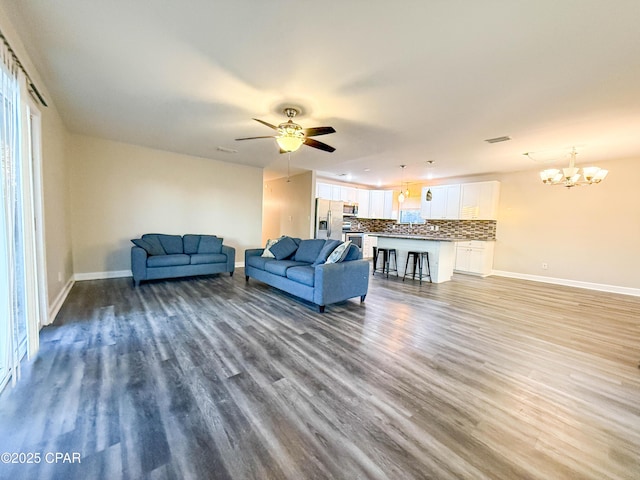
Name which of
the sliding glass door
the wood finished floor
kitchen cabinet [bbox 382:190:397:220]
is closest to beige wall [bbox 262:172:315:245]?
kitchen cabinet [bbox 382:190:397:220]

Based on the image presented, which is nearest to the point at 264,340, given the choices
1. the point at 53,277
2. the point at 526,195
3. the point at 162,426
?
the point at 162,426

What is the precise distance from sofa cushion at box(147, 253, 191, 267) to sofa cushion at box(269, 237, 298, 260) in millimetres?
1649

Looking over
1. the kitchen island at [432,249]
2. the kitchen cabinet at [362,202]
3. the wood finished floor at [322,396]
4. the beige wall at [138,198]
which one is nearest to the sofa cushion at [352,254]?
the wood finished floor at [322,396]

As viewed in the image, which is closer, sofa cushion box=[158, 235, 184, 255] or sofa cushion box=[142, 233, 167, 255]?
sofa cushion box=[142, 233, 167, 255]

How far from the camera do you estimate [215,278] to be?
5270 millimetres

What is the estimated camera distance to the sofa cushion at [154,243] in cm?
494

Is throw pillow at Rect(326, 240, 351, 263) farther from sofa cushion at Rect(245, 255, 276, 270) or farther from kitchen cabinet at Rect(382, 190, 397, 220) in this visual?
kitchen cabinet at Rect(382, 190, 397, 220)

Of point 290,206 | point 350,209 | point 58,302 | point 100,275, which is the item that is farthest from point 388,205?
point 58,302

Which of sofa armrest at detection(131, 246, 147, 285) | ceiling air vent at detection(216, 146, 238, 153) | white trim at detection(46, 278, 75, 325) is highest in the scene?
ceiling air vent at detection(216, 146, 238, 153)

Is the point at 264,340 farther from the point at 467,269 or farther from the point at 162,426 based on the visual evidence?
the point at 467,269

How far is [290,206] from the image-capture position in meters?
8.06

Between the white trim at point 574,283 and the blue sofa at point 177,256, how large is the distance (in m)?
6.74

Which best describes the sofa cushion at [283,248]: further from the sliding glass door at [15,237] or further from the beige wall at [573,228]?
the beige wall at [573,228]

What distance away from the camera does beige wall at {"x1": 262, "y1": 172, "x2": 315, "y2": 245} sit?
7.33 meters
